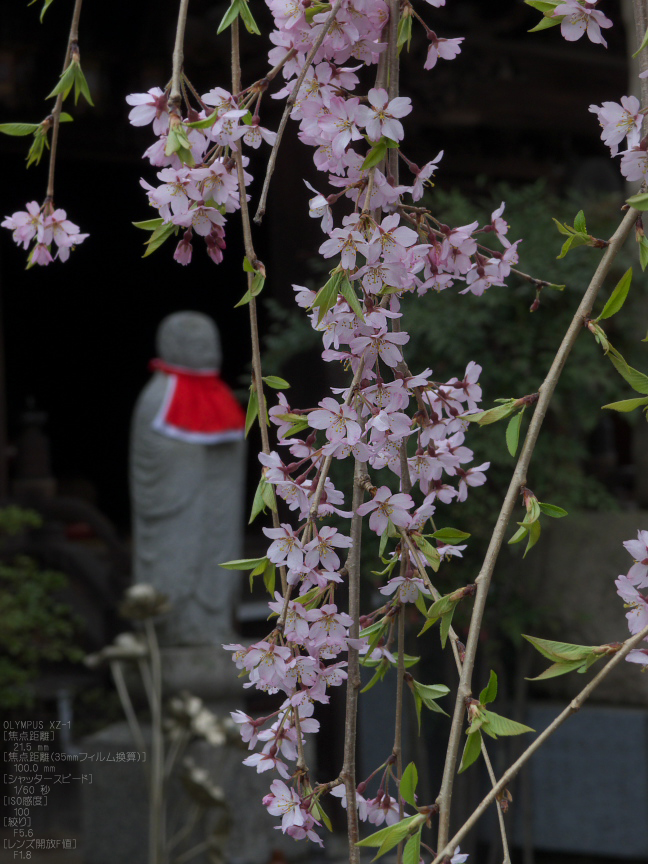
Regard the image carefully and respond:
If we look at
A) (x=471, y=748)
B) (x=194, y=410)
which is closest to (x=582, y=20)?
(x=471, y=748)

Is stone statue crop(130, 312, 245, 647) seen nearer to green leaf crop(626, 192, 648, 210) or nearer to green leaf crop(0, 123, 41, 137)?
green leaf crop(0, 123, 41, 137)

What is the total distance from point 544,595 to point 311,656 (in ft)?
7.83

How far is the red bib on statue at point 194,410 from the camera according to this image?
11.5ft

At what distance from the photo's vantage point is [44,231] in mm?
873

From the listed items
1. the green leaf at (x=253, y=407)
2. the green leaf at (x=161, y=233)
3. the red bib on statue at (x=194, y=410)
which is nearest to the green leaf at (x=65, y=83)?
the green leaf at (x=161, y=233)

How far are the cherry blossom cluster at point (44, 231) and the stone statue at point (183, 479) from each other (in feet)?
8.66

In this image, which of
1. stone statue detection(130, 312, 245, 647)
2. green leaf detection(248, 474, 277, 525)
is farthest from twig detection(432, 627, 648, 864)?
stone statue detection(130, 312, 245, 647)

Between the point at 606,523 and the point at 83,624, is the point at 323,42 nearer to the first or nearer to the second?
the point at 606,523

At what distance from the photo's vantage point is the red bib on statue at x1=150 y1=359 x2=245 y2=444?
351cm

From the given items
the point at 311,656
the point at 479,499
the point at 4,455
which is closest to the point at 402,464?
the point at 311,656

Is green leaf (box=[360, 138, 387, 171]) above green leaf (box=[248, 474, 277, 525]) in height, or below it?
above

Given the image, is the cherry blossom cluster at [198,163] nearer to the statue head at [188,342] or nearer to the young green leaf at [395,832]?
the young green leaf at [395,832]

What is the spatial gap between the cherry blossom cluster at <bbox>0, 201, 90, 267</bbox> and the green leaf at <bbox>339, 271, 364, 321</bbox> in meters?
0.29

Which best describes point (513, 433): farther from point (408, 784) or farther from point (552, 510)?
point (408, 784)
